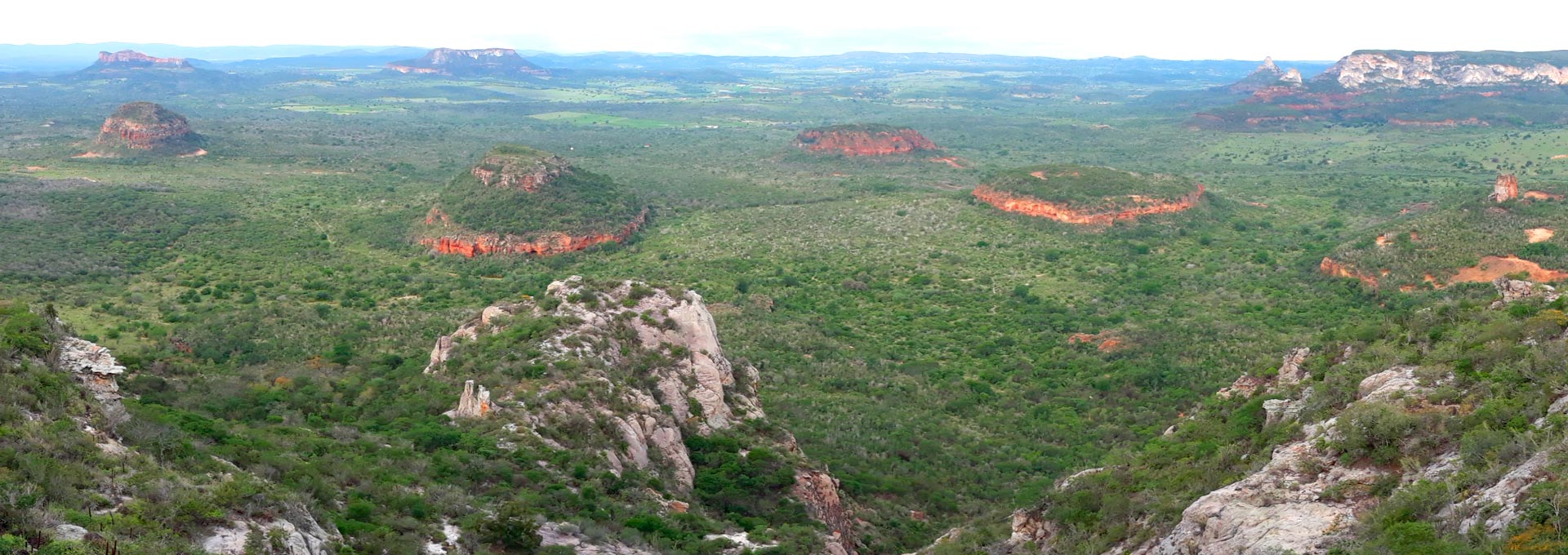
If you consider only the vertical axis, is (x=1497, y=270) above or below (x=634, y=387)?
below

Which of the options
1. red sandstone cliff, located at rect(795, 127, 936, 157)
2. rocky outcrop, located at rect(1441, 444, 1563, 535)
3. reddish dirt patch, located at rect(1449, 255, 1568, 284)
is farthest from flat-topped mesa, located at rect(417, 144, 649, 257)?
rocky outcrop, located at rect(1441, 444, 1563, 535)

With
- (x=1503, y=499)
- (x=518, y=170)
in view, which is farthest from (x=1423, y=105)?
(x=1503, y=499)

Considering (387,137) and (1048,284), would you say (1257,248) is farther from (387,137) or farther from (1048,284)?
(387,137)

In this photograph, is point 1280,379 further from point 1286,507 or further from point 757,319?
point 757,319

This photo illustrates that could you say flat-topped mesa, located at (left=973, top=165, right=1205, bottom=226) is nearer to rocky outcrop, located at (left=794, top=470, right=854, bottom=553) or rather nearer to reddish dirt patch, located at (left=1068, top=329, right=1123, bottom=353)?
reddish dirt patch, located at (left=1068, top=329, right=1123, bottom=353)

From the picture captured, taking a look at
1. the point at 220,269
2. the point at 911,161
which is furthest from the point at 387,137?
the point at 220,269
